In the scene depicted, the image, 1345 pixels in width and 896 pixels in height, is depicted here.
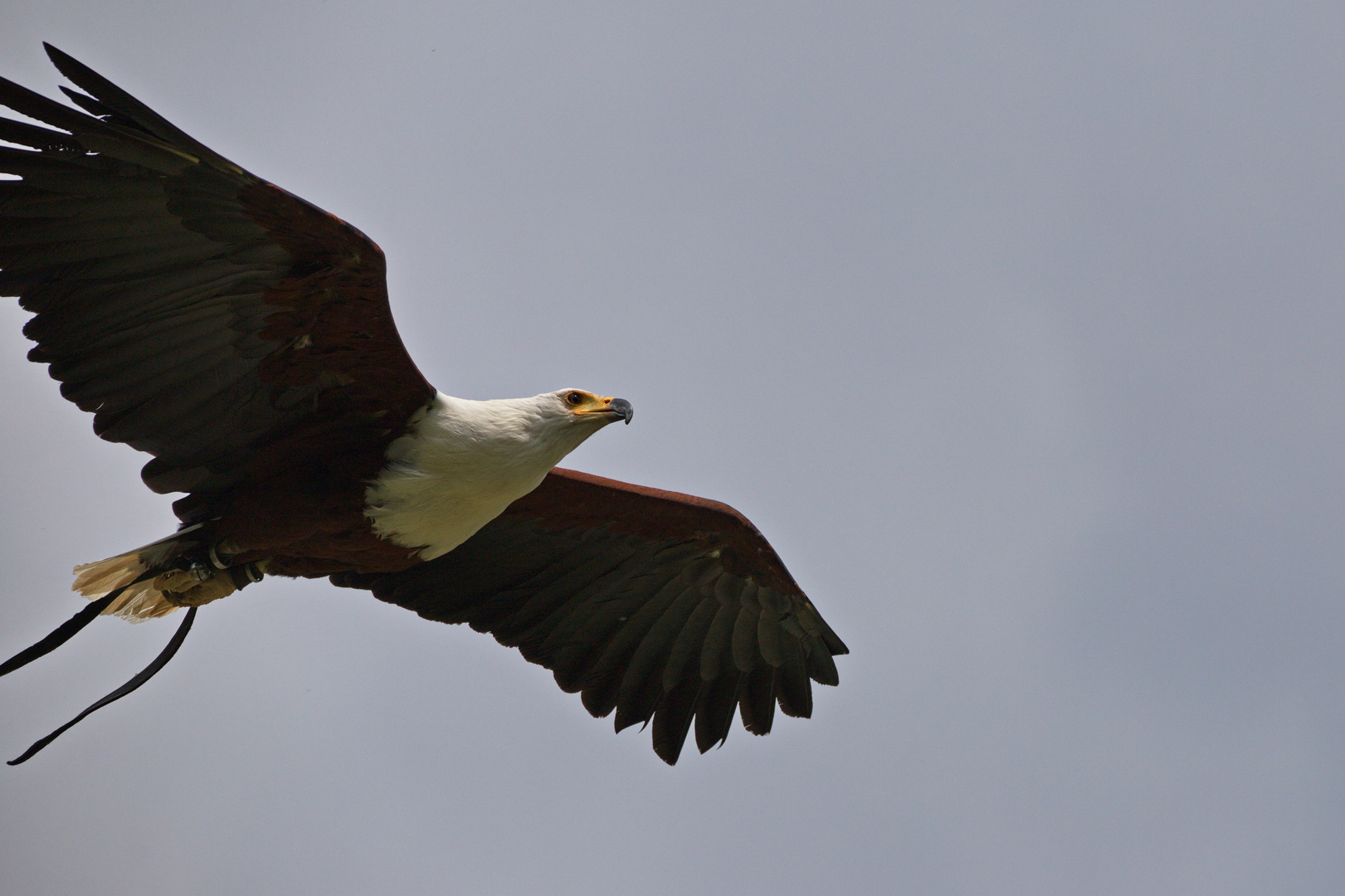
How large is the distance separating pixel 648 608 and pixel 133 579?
3.31 metres

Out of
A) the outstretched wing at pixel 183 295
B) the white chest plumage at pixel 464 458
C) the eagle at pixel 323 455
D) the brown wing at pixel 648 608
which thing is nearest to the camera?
the outstretched wing at pixel 183 295

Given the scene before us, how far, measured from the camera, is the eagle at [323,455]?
654 centimetres

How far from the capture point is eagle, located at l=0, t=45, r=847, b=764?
21.5 ft

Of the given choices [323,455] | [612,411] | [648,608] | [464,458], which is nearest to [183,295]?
[323,455]

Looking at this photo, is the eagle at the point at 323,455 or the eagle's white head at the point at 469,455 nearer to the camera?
the eagle at the point at 323,455

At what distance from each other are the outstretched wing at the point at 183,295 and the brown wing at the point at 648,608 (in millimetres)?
1647

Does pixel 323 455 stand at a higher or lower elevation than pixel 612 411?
lower

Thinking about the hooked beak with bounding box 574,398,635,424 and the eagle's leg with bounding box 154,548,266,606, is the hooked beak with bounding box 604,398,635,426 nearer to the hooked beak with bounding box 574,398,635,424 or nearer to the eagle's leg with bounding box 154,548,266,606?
the hooked beak with bounding box 574,398,635,424

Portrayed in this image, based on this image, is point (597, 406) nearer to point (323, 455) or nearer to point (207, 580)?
point (323, 455)

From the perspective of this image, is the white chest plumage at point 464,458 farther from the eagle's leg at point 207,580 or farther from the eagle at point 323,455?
the eagle's leg at point 207,580

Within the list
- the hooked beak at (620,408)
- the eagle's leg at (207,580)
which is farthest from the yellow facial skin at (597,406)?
the eagle's leg at (207,580)

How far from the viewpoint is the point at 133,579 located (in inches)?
302

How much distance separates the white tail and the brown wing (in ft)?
4.42

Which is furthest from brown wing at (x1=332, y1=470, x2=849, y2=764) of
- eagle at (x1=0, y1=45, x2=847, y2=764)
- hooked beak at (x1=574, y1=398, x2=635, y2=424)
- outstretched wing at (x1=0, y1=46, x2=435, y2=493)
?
outstretched wing at (x1=0, y1=46, x2=435, y2=493)
